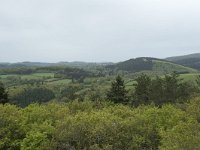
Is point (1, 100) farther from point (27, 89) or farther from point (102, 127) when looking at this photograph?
point (27, 89)

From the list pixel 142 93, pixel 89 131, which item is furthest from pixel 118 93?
pixel 89 131

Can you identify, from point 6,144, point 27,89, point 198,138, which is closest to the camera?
point 198,138

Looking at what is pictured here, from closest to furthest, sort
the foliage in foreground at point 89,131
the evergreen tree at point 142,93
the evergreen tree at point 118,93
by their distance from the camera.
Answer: the foliage in foreground at point 89,131 → the evergreen tree at point 118,93 → the evergreen tree at point 142,93

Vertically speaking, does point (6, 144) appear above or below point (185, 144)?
below

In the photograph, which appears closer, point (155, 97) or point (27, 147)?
point (27, 147)

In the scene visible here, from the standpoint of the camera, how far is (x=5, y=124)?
54938 millimetres

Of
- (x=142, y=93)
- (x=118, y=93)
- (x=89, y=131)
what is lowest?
(x=142, y=93)

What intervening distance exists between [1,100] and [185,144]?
50.1 metres

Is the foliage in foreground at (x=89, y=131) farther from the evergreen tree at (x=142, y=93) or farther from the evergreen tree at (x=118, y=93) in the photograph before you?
the evergreen tree at (x=142, y=93)

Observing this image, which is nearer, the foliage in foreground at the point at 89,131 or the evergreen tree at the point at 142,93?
the foliage in foreground at the point at 89,131

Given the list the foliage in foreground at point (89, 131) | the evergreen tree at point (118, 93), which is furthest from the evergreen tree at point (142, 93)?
the foliage in foreground at point (89, 131)

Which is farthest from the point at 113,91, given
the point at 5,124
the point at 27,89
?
the point at 27,89

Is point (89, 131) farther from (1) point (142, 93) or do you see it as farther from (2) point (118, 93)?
(1) point (142, 93)

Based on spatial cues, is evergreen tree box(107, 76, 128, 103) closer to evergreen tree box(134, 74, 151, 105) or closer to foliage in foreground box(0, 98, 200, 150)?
evergreen tree box(134, 74, 151, 105)
